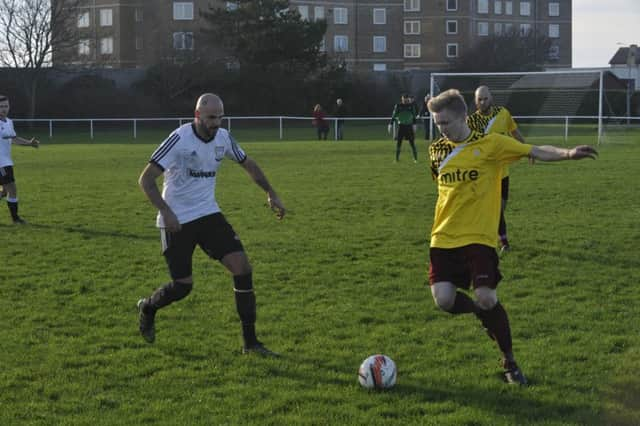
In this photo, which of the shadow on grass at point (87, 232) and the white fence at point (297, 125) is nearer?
the shadow on grass at point (87, 232)

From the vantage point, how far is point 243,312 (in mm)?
6648

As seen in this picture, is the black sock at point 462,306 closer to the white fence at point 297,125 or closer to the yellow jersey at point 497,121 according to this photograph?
the yellow jersey at point 497,121

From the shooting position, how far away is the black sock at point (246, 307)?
6629mm

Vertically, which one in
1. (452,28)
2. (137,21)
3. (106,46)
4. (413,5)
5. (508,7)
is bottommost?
(106,46)

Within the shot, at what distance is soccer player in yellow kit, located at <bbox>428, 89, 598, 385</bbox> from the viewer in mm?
5754

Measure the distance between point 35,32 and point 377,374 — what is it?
53740 millimetres

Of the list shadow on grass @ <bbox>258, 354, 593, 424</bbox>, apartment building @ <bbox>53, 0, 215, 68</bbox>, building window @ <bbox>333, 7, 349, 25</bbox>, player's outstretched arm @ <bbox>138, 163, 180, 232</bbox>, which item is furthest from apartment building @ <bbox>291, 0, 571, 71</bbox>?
shadow on grass @ <bbox>258, 354, 593, 424</bbox>

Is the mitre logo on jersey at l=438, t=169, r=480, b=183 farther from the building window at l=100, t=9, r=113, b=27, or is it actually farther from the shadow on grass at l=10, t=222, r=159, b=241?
the building window at l=100, t=9, r=113, b=27

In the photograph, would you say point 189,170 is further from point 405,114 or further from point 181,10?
point 181,10

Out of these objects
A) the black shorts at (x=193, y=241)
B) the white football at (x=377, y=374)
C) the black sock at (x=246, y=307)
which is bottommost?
the white football at (x=377, y=374)

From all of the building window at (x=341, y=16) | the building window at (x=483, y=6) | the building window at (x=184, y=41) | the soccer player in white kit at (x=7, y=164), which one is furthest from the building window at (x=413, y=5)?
the soccer player in white kit at (x=7, y=164)

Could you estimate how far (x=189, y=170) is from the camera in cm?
660

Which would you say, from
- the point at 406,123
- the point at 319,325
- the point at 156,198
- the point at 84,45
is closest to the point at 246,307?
the point at 319,325

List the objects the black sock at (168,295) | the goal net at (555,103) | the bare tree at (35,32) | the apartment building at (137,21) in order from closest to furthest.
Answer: the black sock at (168,295) → the goal net at (555,103) → the bare tree at (35,32) → the apartment building at (137,21)
